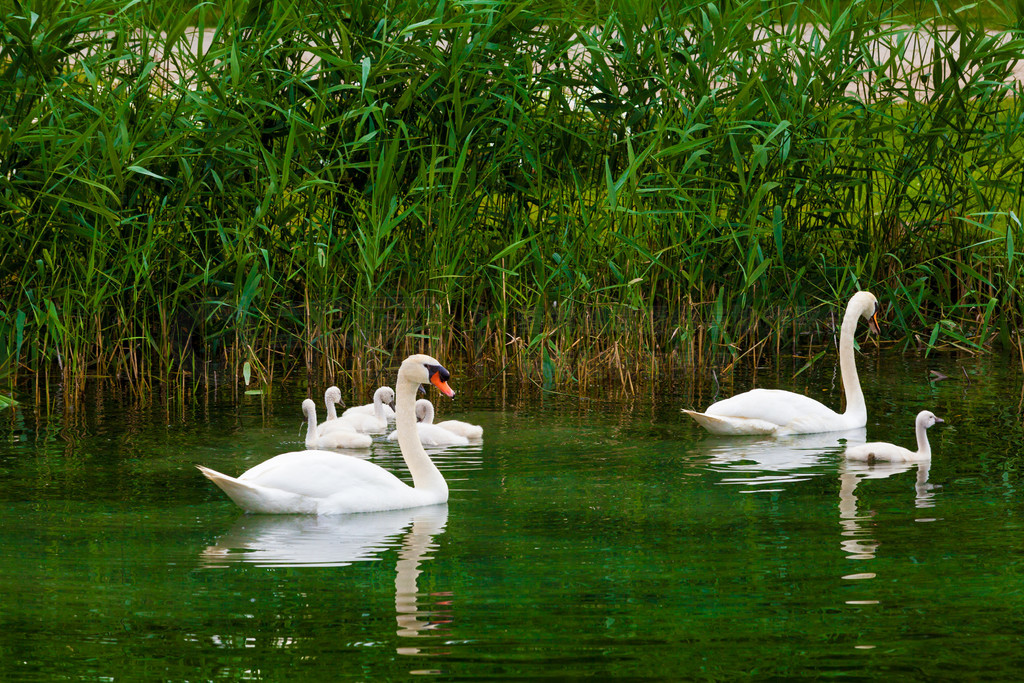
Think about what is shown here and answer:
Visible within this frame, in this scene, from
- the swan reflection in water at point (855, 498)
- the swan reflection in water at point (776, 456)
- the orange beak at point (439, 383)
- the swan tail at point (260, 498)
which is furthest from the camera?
the swan reflection in water at point (776, 456)

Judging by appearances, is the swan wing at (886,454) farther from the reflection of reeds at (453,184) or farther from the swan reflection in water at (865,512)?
the reflection of reeds at (453,184)

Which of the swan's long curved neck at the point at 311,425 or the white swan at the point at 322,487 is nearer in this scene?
the white swan at the point at 322,487

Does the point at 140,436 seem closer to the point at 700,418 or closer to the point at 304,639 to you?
the point at 700,418

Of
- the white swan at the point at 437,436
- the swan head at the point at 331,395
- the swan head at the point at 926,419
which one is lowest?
the white swan at the point at 437,436

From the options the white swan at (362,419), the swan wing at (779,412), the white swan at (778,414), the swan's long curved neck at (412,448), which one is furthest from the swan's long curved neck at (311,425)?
the swan wing at (779,412)

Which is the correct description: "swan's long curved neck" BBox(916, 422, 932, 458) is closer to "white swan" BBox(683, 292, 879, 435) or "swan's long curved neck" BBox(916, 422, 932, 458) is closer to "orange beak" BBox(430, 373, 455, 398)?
"white swan" BBox(683, 292, 879, 435)

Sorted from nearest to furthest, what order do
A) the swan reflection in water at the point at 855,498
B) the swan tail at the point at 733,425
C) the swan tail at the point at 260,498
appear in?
the swan reflection in water at the point at 855,498 < the swan tail at the point at 260,498 < the swan tail at the point at 733,425

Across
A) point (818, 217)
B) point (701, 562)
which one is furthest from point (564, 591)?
point (818, 217)

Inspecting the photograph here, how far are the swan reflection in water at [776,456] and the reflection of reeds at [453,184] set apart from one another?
175 cm

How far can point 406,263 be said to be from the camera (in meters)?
10.9

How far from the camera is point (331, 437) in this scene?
29.1 ft

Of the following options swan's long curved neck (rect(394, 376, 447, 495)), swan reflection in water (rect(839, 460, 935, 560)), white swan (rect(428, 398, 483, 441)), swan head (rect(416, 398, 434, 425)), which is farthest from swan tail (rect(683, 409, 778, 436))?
swan's long curved neck (rect(394, 376, 447, 495))

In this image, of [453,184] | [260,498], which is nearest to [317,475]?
[260,498]

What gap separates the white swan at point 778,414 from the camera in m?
9.13
